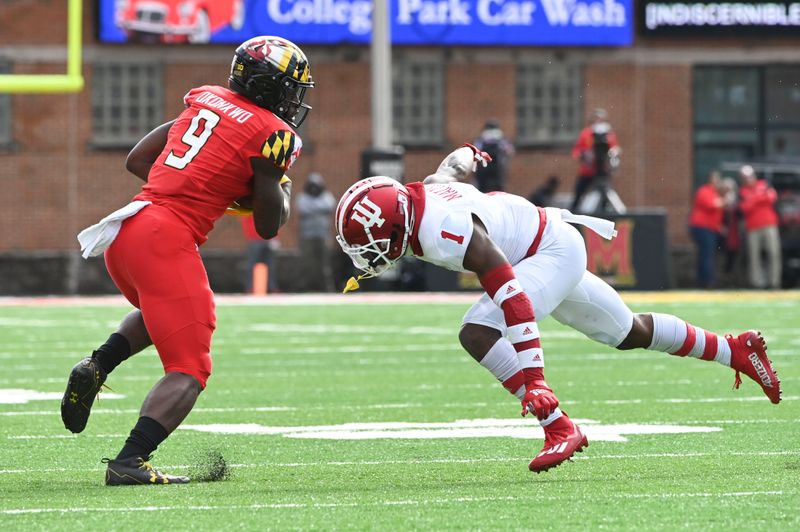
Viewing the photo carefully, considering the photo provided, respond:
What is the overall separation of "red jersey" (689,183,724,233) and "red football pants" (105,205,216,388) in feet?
61.9

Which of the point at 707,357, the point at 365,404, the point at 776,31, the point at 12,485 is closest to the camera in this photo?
the point at 12,485

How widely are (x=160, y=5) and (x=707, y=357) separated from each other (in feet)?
65.7

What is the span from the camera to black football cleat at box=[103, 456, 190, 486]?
6512 millimetres

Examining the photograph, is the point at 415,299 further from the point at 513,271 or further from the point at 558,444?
the point at 558,444

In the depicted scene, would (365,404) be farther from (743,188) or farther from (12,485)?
(743,188)

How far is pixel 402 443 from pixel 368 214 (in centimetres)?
160

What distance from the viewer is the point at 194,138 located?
22.5 ft

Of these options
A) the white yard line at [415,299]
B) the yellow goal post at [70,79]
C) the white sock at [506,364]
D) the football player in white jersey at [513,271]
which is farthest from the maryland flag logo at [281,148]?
the white yard line at [415,299]

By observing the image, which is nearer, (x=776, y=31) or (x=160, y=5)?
(x=160, y=5)

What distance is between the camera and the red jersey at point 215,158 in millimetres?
6746

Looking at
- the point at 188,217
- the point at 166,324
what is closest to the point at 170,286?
the point at 166,324

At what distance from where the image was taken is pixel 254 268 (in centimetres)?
2300

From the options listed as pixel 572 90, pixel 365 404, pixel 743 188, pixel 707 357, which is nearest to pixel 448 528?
pixel 707 357

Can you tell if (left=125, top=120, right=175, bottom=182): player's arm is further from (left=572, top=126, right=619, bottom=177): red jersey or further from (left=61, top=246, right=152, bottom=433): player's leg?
(left=572, top=126, right=619, bottom=177): red jersey
